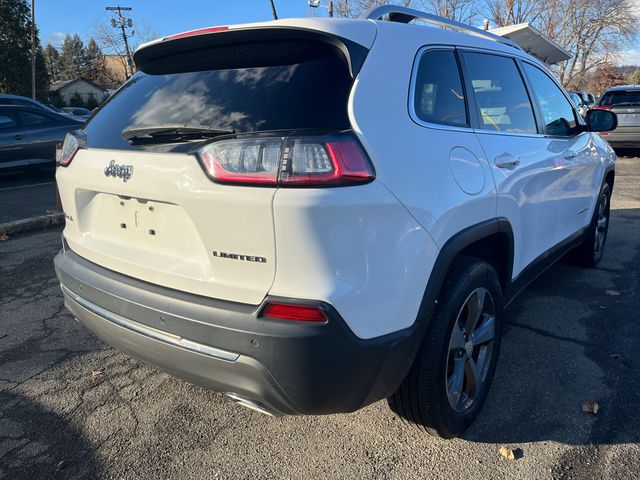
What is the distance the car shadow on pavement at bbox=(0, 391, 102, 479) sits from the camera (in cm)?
229

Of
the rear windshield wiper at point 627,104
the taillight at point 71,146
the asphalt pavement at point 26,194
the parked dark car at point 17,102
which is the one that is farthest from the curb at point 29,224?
the rear windshield wiper at point 627,104

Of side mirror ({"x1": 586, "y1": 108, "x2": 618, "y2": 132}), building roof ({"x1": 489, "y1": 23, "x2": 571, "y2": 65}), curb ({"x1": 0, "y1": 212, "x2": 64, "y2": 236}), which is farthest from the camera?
building roof ({"x1": 489, "y1": 23, "x2": 571, "y2": 65})

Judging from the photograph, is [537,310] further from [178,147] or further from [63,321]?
[63,321]

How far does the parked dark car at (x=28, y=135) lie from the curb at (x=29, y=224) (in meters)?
3.70

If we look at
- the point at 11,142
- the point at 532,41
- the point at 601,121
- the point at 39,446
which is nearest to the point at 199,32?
the point at 39,446

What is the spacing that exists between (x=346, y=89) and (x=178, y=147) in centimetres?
68

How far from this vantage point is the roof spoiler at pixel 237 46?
196 cm

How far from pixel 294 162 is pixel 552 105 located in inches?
→ 111

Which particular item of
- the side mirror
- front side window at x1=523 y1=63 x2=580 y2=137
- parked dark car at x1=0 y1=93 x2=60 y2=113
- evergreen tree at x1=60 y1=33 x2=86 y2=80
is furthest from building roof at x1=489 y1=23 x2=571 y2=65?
evergreen tree at x1=60 y1=33 x2=86 y2=80

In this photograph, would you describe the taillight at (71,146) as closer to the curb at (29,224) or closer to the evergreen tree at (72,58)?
the curb at (29,224)

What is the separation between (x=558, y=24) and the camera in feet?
136

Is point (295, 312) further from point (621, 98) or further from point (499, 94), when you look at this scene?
point (621, 98)

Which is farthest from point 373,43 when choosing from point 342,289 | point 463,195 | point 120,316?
point 120,316

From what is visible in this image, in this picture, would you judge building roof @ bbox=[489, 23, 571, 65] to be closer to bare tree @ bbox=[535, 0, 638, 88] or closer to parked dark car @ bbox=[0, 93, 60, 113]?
parked dark car @ bbox=[0, 93, 60, 113]
